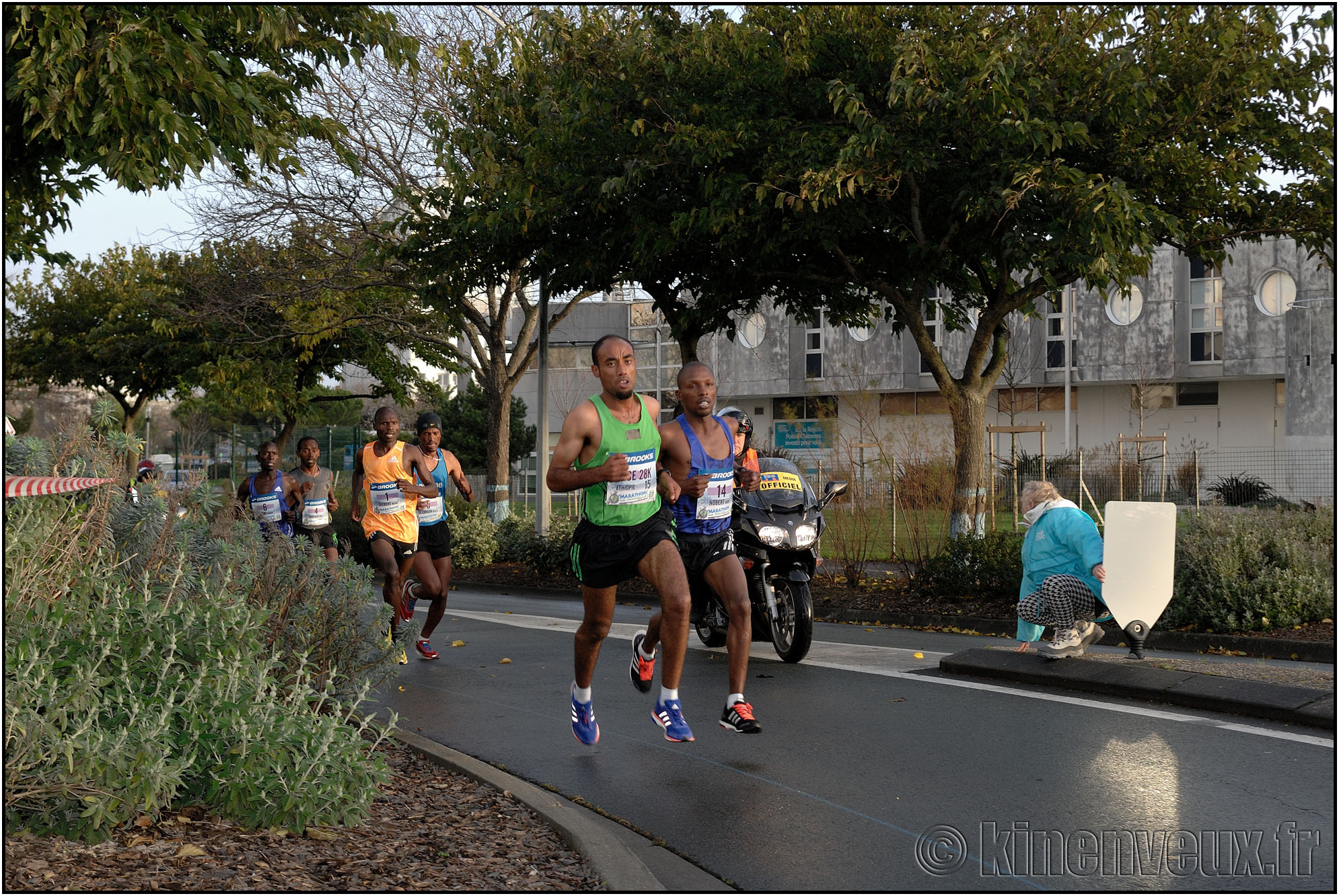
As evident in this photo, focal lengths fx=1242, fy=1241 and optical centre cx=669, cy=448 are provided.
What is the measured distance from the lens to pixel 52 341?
37062 mm

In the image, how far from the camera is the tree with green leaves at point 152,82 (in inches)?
343

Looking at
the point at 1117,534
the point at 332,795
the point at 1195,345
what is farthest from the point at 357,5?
the point at 1195,345

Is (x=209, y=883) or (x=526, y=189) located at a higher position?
(x=526, y=189)

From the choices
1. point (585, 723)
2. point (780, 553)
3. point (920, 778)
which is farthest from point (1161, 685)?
point (585, 723)

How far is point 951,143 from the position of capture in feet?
44.4

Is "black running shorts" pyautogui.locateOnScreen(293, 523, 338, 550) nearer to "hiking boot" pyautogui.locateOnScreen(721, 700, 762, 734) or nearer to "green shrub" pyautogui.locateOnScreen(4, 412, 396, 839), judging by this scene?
"green shrub" pyautogui.locateOnScreen(4, 412, 396, 839)

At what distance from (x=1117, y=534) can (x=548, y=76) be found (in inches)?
438

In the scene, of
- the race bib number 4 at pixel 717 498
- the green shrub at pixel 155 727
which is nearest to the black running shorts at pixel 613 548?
the race bib number 4 at pixel 717 498

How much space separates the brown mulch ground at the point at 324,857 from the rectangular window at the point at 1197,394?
145ft

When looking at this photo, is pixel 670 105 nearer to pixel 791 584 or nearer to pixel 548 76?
pixel 548 76

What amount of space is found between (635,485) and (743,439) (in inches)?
89.5

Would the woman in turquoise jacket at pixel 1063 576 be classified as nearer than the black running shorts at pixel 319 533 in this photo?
Yes

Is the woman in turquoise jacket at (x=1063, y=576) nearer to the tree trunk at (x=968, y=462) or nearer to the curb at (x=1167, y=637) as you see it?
the curb at (x=1167, y=637)

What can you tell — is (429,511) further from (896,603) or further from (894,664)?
(896,603)
